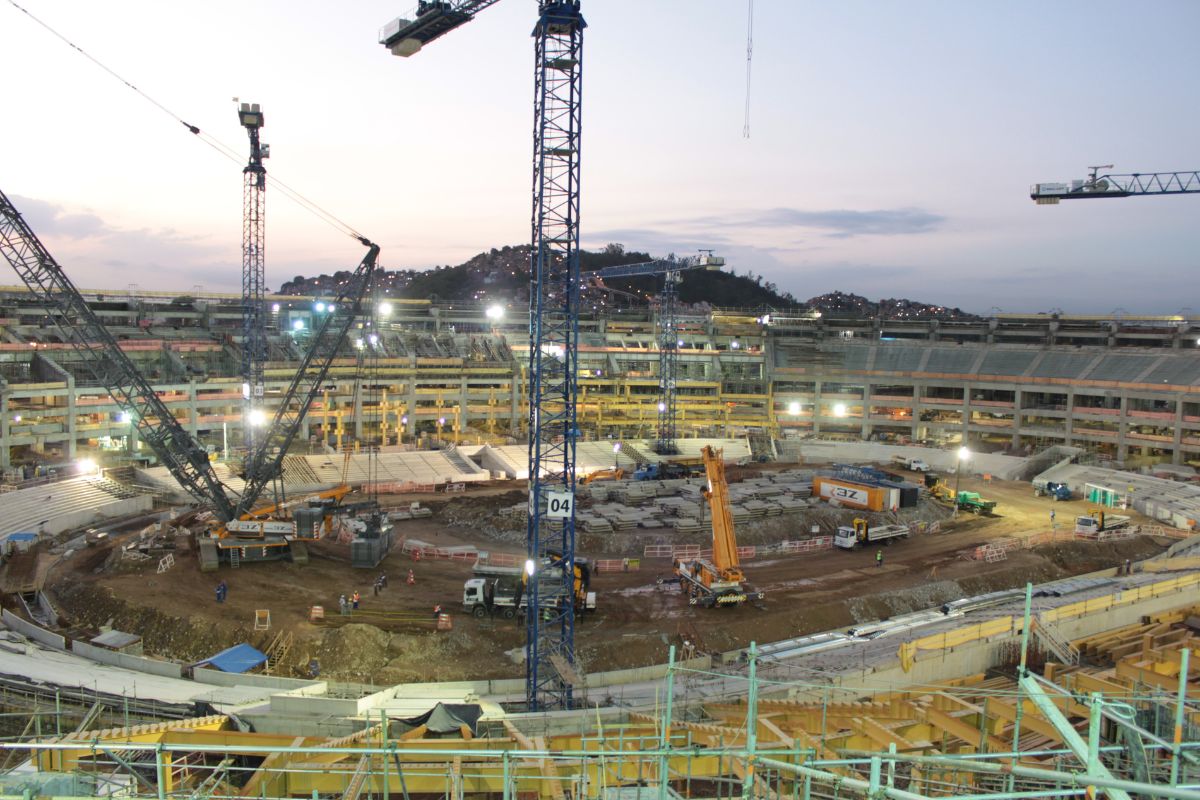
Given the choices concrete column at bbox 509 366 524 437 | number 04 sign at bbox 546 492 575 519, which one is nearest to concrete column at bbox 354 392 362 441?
concrete column at bbox 509 366 524 437

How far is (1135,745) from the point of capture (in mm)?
8242

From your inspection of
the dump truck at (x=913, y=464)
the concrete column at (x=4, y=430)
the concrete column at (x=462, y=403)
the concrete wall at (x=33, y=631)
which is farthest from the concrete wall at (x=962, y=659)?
the concrete column at (x=462, y=403)

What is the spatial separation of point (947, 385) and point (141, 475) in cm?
6132

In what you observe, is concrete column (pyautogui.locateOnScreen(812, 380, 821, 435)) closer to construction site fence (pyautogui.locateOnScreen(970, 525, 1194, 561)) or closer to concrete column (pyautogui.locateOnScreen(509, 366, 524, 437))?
concrete column (pyautogui.locateOnScreen(509, 366, 524, 437))

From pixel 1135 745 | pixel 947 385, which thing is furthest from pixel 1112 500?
pixel 1135 745

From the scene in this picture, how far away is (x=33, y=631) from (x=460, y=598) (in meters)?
13.1

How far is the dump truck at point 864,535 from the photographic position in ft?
127

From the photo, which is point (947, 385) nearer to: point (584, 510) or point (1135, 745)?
point (584, 510)

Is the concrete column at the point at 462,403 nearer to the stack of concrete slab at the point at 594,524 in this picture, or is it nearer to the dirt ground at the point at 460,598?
the dirt ground at the point at 460,598

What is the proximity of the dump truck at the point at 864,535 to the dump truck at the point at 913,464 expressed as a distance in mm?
19113

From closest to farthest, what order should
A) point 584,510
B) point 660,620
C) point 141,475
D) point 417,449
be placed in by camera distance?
point 660,620 → point 584,510 → point 141,475 → point 417,449

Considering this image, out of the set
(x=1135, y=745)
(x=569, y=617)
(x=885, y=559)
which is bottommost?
(x=885, y=559)

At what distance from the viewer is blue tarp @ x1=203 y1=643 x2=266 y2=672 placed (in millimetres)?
23828

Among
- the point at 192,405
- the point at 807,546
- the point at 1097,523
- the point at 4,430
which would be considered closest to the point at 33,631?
the point at 4,430
